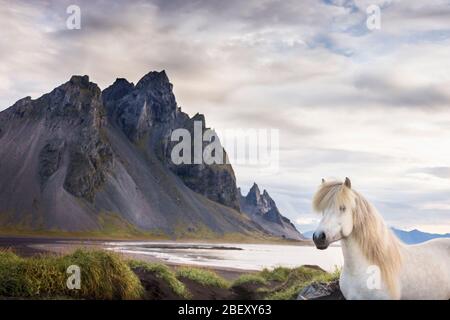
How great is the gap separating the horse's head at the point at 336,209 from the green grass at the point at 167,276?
20.9 feet

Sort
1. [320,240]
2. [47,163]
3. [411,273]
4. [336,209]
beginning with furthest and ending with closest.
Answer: [47,163] → [411,273] → [336,209] → [320,240]

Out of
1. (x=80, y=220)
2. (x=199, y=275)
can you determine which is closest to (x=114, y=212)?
(x=80, y=220)

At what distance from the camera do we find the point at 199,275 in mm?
15078

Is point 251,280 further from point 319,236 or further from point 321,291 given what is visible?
point 319,236

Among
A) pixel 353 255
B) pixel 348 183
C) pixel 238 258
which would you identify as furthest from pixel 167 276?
pixel 238 258

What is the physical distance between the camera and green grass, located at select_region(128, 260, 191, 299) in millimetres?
12539

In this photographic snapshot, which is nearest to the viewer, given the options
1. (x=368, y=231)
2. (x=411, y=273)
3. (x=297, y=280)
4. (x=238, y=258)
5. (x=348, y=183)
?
(x=348, y=183)

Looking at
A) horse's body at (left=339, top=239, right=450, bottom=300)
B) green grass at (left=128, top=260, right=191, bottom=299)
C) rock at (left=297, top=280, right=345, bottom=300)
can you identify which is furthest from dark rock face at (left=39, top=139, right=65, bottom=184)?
horse's body at (left=339, top=239, right=450, bottom=300)

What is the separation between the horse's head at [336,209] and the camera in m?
6.66

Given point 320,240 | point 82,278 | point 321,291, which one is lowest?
point 321,291

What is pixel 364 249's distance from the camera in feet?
23.0

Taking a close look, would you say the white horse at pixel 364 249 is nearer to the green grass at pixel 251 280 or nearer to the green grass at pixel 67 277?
the green grass at pixel 67 277

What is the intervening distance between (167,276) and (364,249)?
7090mm
